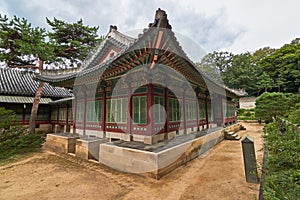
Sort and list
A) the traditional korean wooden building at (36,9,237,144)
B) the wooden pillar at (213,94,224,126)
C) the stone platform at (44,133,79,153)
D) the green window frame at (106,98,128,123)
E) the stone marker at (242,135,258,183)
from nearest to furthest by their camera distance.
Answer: the stone marker at (242,135,258,183), the traditional korean wooden building at (36,9,237,144), the green window frame at (106,98,128,123), the stone platform at (44,133,79,153), the wooden pillar at (213,94,224,126)

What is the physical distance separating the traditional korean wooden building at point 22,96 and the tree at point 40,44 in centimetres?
125

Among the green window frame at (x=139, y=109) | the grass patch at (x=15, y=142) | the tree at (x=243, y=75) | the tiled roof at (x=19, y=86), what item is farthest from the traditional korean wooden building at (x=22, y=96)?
the tree at (x=243, y=75)

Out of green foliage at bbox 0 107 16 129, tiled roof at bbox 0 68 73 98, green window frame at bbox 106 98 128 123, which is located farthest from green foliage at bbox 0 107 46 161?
tiled roof at bbox 0 68 73 98

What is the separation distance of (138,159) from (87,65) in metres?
8.51

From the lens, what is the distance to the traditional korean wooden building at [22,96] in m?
13.0

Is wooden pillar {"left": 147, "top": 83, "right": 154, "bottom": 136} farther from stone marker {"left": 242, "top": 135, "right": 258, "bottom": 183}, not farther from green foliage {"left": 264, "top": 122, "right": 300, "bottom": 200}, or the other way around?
green foliage {"left": 264, "top": 122, "right": 300, "bottom": 200}

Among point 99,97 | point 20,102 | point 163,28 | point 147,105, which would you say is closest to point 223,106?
point 147,105

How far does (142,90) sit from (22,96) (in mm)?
13340

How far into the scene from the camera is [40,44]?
1066 cm

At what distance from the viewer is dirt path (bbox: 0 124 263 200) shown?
13.3 ft

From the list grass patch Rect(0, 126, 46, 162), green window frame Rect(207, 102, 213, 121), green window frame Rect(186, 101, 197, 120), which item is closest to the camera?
grass patch Rect(0, 126, 46, 162)

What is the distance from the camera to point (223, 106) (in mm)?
13758

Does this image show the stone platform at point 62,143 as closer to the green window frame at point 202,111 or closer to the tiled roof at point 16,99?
the tiled roof at point 16,99

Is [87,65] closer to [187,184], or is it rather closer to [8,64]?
[8,64]
